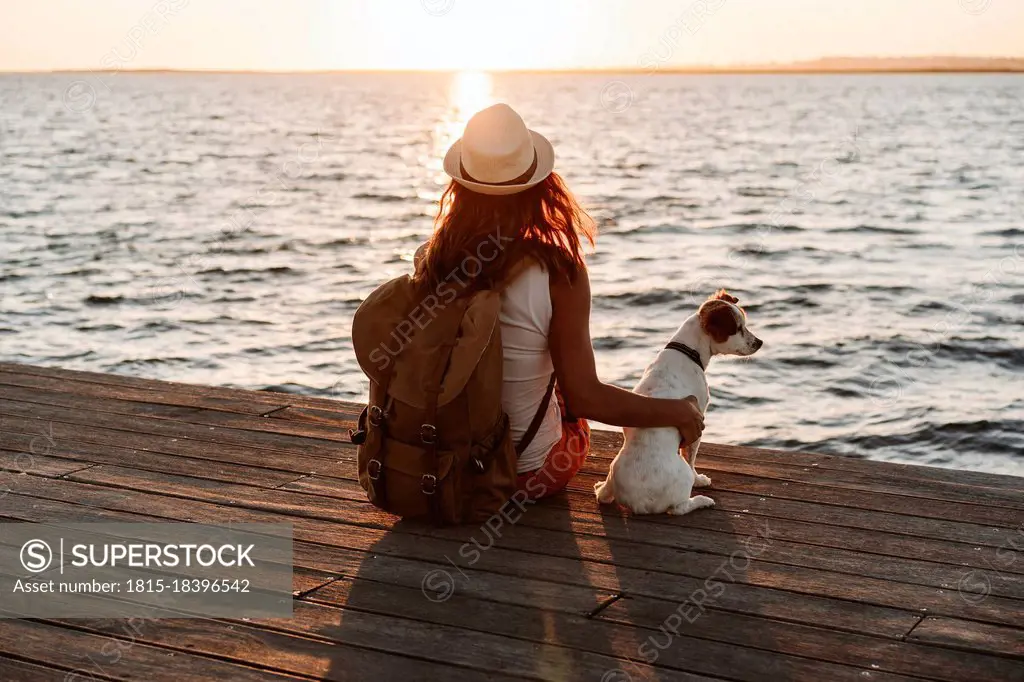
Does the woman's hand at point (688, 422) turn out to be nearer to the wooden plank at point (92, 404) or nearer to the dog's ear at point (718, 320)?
the dog's ear at point (718, 320)

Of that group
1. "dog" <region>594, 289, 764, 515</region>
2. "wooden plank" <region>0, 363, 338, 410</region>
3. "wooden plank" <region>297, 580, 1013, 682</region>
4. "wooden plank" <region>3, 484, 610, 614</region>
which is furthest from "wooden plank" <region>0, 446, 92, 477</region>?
"dog" <region>594, 289, 764, 515</region>

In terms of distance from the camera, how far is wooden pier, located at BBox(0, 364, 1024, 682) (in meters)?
3.10

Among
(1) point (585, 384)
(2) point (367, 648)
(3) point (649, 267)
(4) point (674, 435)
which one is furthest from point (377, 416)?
(3) point (649, 267)

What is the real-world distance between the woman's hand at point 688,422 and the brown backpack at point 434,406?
63cm

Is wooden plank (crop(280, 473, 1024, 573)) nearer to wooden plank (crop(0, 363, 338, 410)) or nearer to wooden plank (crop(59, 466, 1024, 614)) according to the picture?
wooden plank (crop(59, 466, 1024, 614))

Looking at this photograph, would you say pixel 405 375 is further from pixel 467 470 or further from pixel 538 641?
pixel 538 641

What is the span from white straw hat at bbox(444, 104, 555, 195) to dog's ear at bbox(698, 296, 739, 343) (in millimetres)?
934

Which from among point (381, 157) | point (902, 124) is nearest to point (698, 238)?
point (381, 157)

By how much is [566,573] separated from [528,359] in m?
0.81

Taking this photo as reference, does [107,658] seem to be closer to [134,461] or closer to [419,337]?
[419,337]

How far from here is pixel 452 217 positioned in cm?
394

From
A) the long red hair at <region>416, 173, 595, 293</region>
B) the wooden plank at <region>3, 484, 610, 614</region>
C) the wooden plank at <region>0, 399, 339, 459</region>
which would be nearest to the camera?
the wooden plank at <region>3, 484, 610, 614</region>

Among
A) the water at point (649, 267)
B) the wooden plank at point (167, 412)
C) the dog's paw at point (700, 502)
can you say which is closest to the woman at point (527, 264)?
the dog's paw at point (700, 502)

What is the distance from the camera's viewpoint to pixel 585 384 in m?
4.00
